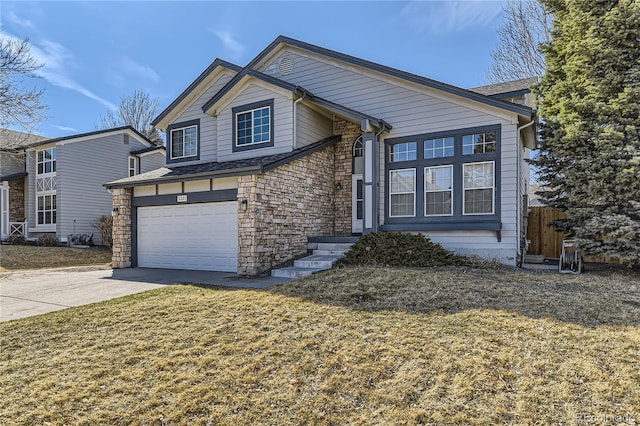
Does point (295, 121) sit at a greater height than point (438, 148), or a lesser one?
greater

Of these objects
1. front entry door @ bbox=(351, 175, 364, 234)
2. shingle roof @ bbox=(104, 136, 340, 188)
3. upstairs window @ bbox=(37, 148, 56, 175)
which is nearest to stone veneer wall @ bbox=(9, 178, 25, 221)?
upstairs window @ bbox=(37, 148, 56, 175)

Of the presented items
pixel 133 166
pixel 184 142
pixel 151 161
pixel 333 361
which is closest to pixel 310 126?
pixel 184 142

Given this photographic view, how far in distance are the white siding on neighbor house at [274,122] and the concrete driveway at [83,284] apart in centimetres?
393

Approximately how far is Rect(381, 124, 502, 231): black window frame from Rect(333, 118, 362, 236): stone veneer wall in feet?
5.32

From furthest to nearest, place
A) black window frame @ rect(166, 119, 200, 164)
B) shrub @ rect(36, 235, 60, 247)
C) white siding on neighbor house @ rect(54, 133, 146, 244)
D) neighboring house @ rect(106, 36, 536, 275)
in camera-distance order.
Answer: white siding on neighbor house @ rect(54, 133, 146, 244), shrub @ rect(36, 235, 60, 247), black window frame @ rect(166, 119, 200, 164), neighboring house @ rect(106, 36, 536, 275)

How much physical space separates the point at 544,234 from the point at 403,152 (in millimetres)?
5863

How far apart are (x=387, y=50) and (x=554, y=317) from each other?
12.3 m

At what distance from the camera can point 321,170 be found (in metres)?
12.3

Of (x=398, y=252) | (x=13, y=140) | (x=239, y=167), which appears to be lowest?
(x=398, y=252)

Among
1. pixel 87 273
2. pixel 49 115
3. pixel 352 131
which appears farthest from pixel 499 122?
pixel 49 115

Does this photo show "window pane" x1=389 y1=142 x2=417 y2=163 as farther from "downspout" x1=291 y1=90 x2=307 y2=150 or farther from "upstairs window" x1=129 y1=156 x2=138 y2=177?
"upstairs window" x1=129 y1=156 x2=138 y2=177

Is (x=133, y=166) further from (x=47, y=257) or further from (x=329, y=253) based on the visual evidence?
(x=329, y=253)

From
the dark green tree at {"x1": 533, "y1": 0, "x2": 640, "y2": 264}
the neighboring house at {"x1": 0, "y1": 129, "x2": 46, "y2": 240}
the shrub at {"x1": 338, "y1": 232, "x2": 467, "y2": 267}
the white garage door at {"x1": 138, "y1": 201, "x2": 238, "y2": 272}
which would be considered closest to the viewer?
the dark green tree at {"x1": 533, "y1": 0, "x2": 640, "y2": 264}

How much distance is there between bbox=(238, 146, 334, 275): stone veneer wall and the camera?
31.9 feet
